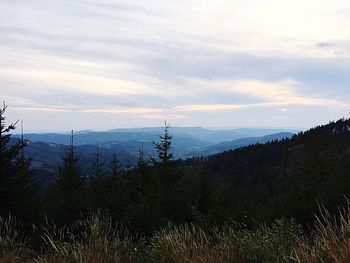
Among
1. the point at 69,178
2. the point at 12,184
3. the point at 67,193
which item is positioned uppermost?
the point at 12,184

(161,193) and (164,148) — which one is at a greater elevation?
(164,148)

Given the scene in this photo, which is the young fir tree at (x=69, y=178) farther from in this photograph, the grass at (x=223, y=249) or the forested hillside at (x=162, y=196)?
the grass at (x=223, y=249)

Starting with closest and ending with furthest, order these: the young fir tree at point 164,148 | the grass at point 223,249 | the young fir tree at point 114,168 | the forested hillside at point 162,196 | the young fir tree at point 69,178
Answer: the grass at point 223,249, the forested hillside at point 162,196, the young fir tree at point 164,148, the young fir tree at point 69,178, the young fir tree at point 114,168

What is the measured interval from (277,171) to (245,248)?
126001mm

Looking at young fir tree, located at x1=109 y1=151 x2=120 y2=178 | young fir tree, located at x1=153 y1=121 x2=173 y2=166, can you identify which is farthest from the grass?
young fir tree, located at x1=109 y1=151 x2=120 y2=178

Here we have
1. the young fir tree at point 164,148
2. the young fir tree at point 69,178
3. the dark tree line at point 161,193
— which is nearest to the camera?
the dark tree line at point 161,193

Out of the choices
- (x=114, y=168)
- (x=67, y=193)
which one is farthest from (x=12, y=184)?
(x=114, y=168)

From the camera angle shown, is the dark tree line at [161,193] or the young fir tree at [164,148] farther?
the young fir tree at [164,148]

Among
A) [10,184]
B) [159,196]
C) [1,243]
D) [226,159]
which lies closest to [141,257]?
[1,243]

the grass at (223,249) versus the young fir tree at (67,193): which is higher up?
the grass at (223,249)

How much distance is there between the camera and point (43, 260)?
4.96m

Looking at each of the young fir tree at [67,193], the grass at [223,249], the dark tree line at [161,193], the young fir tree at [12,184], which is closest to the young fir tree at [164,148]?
the dark tree line at [161,193]

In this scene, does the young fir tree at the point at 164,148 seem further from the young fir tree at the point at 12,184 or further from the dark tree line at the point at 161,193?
the young fir tree at the point at 12,184

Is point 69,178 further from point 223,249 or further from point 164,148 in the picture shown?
point 223,249
